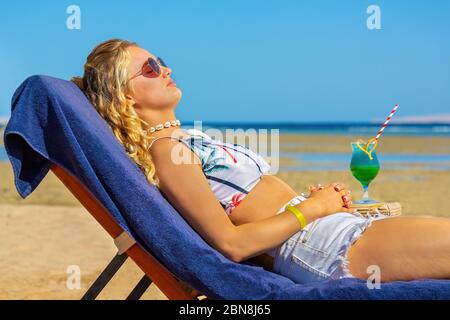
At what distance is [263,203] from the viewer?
304cm

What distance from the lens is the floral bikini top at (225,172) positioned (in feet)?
Result: 10.1

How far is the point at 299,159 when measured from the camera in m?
21.2

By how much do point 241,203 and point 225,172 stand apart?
0.16 m

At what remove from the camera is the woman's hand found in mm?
2943

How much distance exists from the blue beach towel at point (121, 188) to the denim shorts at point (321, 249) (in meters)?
0.07

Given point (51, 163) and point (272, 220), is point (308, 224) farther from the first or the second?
point (51, 163)

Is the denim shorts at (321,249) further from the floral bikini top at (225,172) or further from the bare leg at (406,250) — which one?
the floral bikini top at (225,172)

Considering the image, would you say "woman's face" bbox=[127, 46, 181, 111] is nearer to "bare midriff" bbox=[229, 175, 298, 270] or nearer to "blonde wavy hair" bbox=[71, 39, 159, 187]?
"blonde wavy hair" bbox=[71, 39, 159, 187]

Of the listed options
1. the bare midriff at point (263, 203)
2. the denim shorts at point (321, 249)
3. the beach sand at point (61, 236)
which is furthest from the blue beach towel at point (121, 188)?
the beach sand at point (61, 236)

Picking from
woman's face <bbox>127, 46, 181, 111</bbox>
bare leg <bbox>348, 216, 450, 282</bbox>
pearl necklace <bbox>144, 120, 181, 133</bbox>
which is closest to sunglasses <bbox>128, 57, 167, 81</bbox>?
woman's face <bbox>127, 46, 181, 111</bbox>

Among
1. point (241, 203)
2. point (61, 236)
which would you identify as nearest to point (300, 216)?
point (241, 203)

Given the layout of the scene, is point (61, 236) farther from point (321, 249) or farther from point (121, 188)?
point (321, 249)

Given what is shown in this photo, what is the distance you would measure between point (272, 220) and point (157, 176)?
54 centimetres
